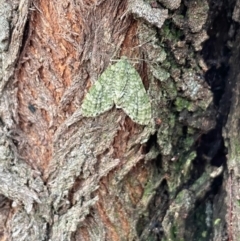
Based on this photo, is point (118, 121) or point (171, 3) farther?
point (118, 121)

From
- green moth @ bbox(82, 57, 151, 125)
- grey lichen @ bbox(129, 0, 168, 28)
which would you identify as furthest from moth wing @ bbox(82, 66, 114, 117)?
grey lichen @ bbox(129, 0, 168, 28)

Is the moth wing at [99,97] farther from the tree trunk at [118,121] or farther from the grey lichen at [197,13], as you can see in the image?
the grey lichen at [197,13]

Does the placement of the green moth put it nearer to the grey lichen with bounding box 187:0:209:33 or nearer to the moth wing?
the moth wing

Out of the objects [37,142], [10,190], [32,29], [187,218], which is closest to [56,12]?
[32,29]

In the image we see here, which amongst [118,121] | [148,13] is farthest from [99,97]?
[148,13]

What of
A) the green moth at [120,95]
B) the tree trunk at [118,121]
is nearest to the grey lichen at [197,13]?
the tree trunk at [118,121]

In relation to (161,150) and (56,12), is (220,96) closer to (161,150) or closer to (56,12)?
(161,150)

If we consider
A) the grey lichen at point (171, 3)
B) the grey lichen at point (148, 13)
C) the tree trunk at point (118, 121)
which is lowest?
the tree trunk at point (118, 121)

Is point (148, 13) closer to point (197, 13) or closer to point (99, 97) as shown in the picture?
point (197, 13)
